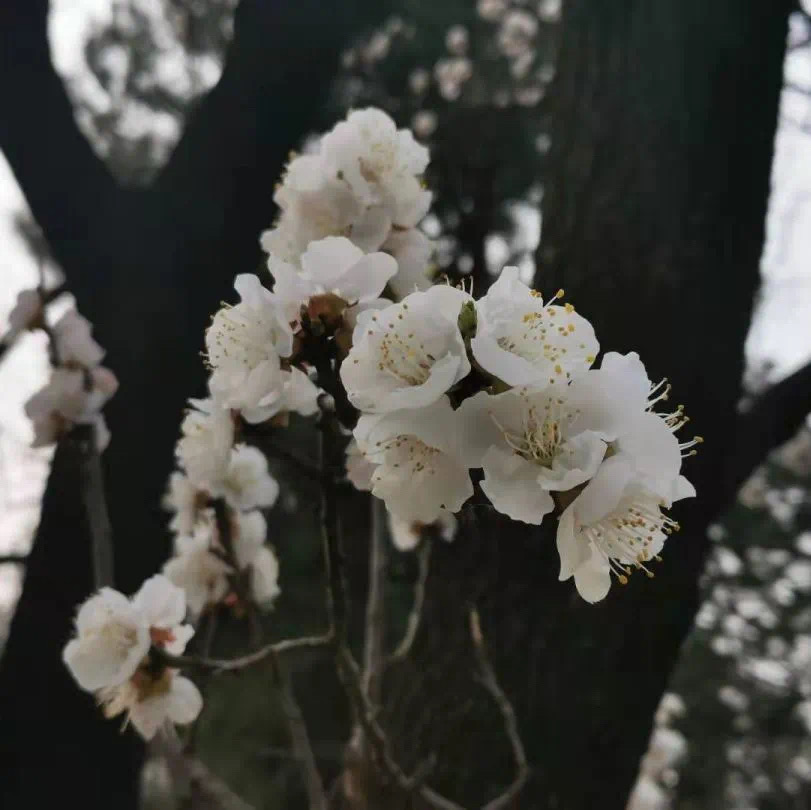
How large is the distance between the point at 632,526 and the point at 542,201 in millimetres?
764

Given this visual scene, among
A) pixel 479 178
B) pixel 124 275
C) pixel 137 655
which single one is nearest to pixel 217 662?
pixel 137 655

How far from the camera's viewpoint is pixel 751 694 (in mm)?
4582

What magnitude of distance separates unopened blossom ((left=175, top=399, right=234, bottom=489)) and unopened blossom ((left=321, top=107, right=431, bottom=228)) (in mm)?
195

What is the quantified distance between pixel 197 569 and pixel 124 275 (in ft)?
2.32

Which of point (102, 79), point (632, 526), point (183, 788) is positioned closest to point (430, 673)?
point (183, 788)

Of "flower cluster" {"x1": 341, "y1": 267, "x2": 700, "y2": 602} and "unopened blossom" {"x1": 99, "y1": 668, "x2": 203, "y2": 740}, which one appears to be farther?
"unopened blossom" {"x1": 99, "y1": 668, "x2": 203, "y2": 740}

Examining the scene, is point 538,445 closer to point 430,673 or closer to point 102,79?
point 430,673

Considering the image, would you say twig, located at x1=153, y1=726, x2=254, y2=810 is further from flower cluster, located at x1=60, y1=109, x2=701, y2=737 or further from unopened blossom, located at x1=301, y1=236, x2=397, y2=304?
unopened blossom, located at x1=301, y1=236, x2=397, y2=304

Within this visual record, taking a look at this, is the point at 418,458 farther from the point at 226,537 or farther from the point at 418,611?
the point at 418,611

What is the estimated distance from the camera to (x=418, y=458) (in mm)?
380

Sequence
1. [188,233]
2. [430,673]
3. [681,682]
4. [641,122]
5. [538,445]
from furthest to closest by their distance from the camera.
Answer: [681,682] < [188,233] < [641,122] < [430,673] < [538,445]

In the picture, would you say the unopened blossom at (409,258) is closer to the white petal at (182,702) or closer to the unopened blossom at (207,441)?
the unopened blossom at (207,441)

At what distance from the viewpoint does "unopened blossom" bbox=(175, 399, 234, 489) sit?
55 centimetres

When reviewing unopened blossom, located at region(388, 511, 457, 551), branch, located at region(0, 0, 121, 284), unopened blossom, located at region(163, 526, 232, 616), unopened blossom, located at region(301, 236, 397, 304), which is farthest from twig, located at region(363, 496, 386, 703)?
branch, located at region(0, 0, 121, 284)
